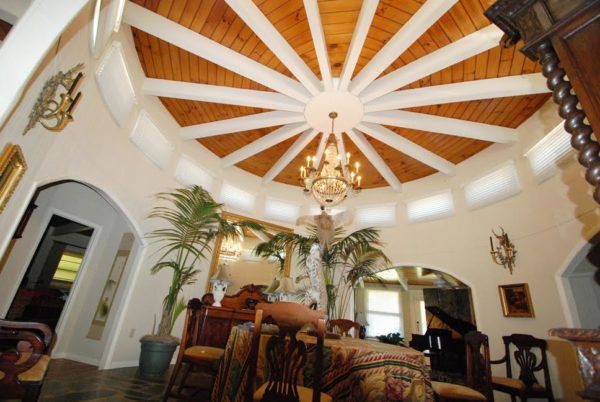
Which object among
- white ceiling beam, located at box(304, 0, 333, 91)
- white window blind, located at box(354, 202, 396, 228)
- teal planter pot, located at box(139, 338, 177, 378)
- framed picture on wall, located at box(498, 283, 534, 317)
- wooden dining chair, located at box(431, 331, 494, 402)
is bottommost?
teal planter pot, located at box(139, 338, 177, 378)

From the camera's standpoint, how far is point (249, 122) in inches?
186

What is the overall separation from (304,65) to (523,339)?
4.97m

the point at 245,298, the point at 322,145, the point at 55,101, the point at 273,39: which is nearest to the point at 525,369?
the point at 245,298

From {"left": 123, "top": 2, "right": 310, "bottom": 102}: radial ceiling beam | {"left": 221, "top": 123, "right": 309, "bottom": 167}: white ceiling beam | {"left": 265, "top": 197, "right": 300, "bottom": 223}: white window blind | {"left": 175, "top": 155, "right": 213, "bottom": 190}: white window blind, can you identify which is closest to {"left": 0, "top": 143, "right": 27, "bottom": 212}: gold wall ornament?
{"left": 123, "top": 2, "right": 310, "bottom": 102}: radial ceiling beam

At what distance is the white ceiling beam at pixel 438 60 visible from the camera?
307cm

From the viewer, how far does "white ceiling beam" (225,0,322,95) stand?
2975 mm

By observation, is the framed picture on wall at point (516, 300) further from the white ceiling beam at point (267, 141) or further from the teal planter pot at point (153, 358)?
the teal planter pot at point (153, 358)

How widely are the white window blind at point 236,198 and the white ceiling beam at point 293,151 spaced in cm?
61

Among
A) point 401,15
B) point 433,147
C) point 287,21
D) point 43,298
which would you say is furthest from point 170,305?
point 433,147

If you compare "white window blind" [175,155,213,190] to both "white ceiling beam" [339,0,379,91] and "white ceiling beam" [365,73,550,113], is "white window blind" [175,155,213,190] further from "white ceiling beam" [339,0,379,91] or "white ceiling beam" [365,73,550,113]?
"white ceiling beam" [365,73,550,113]

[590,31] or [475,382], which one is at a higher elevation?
[590,31]

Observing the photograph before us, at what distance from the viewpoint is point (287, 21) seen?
349 centimetres

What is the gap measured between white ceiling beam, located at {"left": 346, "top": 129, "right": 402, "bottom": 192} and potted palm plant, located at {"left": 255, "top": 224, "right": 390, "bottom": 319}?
49.2 inches

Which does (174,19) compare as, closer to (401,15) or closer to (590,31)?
(401,15)
